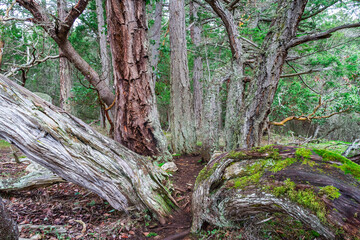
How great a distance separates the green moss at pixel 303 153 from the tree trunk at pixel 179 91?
373 cm

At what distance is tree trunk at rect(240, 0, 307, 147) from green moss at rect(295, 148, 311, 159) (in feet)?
4.45

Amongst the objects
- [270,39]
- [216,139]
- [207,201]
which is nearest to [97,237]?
[207,201]

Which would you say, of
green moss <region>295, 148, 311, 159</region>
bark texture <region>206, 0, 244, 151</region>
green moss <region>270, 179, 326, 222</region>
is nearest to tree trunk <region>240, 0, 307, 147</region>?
bark texture <region>206, 0, 244, 151</region>

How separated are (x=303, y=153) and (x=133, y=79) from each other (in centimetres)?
Result: 252

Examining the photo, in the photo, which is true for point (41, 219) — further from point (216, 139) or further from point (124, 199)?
point (216, 139)

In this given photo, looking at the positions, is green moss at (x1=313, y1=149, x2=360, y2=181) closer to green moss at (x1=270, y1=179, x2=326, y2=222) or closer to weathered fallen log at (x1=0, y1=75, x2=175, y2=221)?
green moss at (x1=270, y1=179, x2=326, y2=222)

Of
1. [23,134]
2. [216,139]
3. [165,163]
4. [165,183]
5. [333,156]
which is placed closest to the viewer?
[333,156]

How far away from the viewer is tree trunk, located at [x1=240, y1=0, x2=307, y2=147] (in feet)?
9.83

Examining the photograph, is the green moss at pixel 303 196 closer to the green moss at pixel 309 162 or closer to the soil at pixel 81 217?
the green moss at pixel 309 162

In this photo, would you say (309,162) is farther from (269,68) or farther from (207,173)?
(269,68)

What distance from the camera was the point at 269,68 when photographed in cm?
311

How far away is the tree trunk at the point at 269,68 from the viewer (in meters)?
3.00

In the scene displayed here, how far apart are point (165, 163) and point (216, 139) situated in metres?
1.57

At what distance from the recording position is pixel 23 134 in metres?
2.17
